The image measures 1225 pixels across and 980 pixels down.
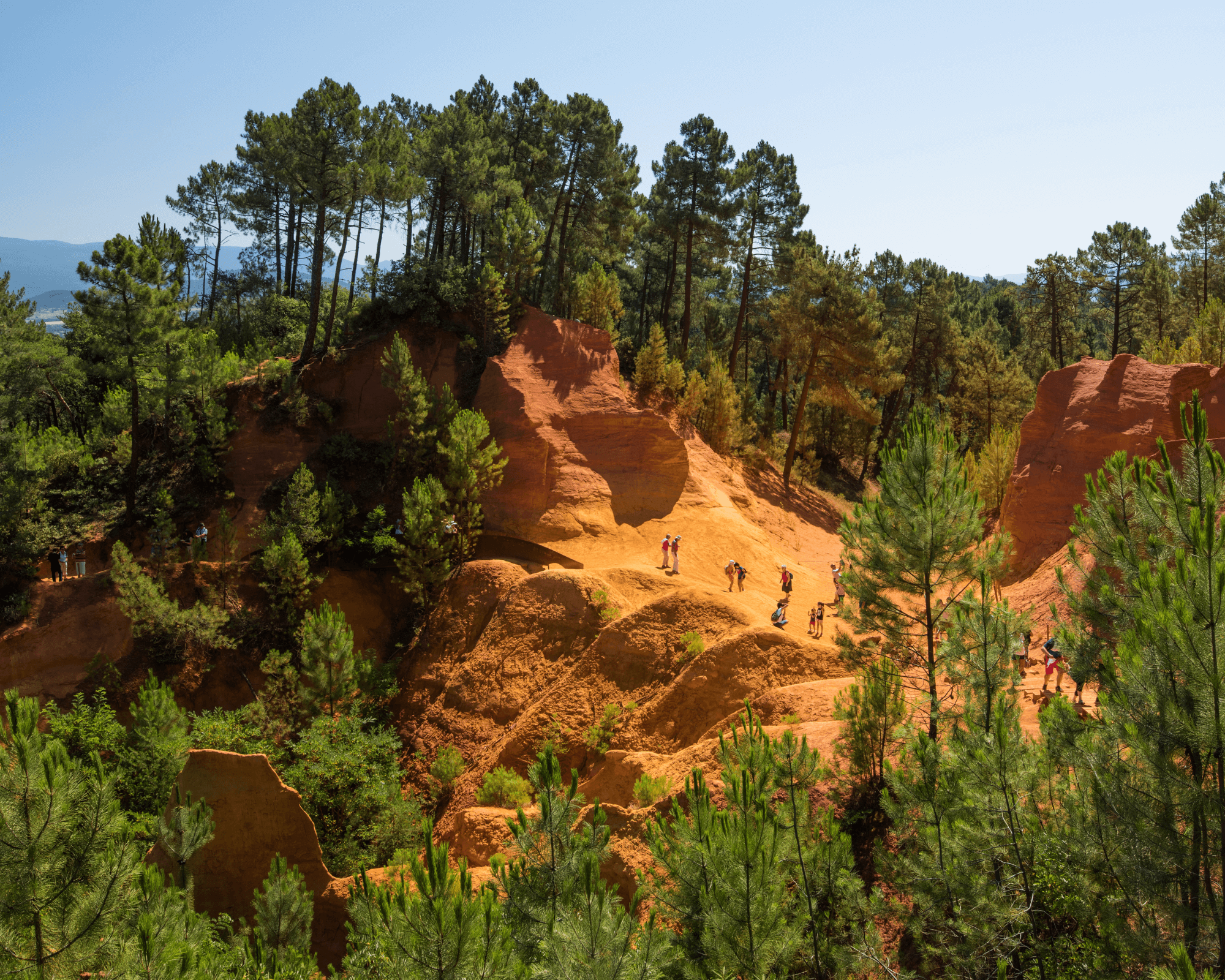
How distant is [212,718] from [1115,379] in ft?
101

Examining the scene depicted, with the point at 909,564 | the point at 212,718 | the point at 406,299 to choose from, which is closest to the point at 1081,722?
the point at 909,564

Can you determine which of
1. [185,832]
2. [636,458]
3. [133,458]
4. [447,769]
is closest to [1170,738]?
[185,832]

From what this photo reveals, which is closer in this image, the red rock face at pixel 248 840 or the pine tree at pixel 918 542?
the pine tree at pixel 918 542

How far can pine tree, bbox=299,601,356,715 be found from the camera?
21.1 meters

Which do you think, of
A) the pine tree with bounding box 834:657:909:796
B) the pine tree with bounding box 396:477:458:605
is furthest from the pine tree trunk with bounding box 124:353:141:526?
the pine tree with bounding box 834:657:909:796

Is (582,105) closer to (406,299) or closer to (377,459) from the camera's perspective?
(406,299)

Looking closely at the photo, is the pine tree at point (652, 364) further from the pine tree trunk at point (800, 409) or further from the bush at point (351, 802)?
the bush at point (351, 802)

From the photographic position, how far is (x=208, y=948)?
10.3 m

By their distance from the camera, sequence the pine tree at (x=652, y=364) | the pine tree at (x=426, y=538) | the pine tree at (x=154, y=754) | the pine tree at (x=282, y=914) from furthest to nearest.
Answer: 1. the pine tree at (x=652, y=364)
2. the pine tree at (x=426, y=538)
3. the pine tree at (x=154, y=754)
4. the pine tree at (x=282, y=914)

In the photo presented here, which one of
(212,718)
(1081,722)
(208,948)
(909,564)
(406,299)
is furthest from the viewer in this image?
(406,299)

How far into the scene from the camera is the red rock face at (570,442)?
2930 cm

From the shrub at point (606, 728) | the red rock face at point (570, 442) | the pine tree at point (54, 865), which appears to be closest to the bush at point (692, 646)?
the shrub at point (606, 728)

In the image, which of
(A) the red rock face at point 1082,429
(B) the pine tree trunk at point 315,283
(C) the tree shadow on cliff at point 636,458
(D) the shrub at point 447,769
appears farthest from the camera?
(B) the pine tree trunk at point 315,283

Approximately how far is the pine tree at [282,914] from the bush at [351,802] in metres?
4.58
